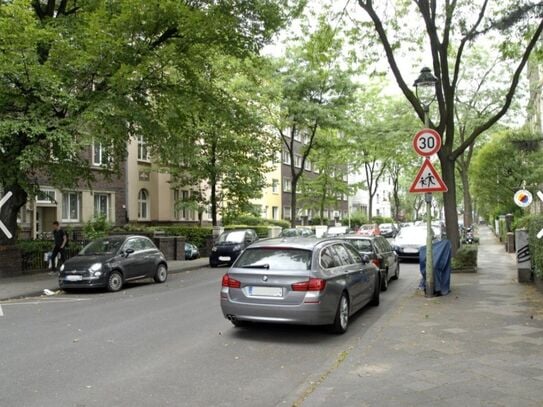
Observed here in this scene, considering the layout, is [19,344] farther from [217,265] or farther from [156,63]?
[217,265]

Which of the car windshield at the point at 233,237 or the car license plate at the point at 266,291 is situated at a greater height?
the car windshield at the point at 233,237

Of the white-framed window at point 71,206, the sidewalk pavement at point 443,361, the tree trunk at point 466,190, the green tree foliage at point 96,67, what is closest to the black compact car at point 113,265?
the green tree foliage at point 96,67

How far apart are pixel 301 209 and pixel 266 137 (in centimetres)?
2289

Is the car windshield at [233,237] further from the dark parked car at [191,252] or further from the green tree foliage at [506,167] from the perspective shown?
the green tree foliage at [506,167]

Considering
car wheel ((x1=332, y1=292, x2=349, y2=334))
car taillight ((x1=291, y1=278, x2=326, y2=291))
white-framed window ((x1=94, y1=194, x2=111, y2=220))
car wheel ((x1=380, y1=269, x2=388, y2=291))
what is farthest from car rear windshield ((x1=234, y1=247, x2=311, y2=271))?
white-framed window ((x1=94, y1=194, x2=111, y2=220))

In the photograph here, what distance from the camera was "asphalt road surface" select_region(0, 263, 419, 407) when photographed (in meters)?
5.36

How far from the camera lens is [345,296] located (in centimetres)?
851

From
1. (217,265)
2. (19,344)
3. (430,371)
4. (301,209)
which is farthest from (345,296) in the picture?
(301,209)

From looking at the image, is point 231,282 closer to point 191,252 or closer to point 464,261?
point 464,261

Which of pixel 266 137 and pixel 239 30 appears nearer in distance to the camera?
pixel 239 30

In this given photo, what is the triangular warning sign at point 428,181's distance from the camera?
443 inches

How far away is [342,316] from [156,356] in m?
2.90

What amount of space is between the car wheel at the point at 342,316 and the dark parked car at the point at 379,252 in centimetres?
440

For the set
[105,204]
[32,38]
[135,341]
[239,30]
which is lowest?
[135,341]
